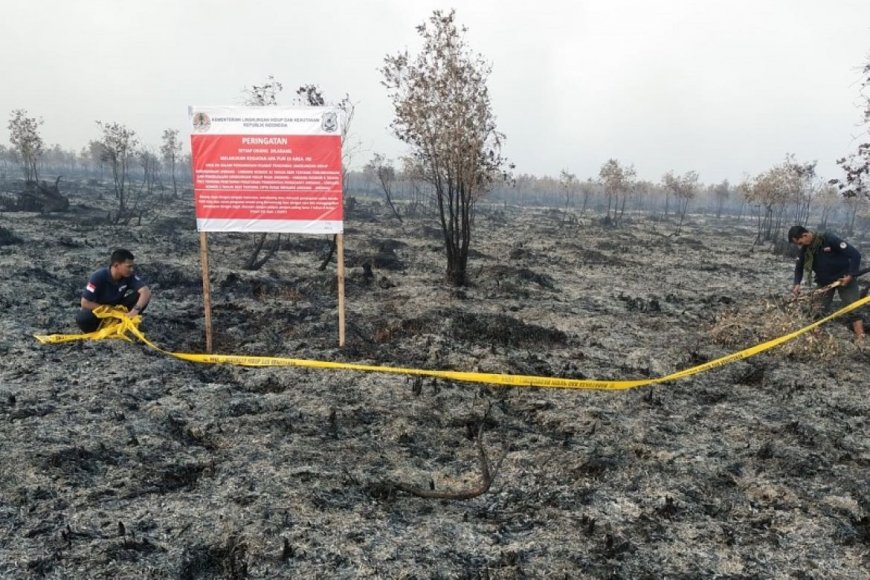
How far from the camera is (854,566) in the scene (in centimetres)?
350

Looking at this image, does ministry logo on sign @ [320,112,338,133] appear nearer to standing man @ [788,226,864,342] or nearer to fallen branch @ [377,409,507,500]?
fallen branch @ [377,409,507,500]

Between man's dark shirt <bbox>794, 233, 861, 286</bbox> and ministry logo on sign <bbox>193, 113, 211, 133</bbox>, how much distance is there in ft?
26.6

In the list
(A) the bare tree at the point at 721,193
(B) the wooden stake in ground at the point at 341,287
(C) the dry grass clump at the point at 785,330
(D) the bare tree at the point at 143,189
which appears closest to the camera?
(B) the wooden stake in ground at the point at 341,287

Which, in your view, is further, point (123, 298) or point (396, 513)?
point (123, 298)

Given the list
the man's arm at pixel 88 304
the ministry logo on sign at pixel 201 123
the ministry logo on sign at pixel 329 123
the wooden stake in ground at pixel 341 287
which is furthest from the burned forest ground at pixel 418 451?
the ministry logo on sign at pixel 329 123

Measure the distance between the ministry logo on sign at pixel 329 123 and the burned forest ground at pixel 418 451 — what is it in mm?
3088

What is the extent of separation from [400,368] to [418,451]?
2130 mm

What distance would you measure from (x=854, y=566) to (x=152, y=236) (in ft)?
68.5

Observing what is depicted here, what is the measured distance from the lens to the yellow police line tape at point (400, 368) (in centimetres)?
646

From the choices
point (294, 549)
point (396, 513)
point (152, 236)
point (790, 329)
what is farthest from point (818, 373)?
point (152, 236)

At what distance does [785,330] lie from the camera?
8.41 metres

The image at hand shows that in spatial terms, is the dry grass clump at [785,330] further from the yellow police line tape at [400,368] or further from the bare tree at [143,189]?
the bare tree at [143,189]

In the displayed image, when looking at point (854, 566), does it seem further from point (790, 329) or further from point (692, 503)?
point (790, 329)

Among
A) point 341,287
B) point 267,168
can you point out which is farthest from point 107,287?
point 341,287
